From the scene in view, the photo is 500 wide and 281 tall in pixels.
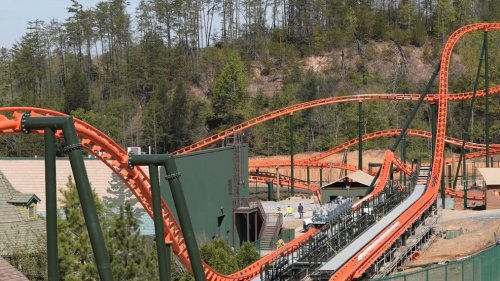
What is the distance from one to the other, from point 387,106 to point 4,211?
2175 inches

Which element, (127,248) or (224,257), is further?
(224,257)

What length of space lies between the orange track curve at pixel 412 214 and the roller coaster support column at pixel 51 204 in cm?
1146

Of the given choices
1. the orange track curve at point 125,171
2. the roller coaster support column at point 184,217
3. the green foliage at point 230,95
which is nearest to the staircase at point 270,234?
the orange track curve at point 125,171

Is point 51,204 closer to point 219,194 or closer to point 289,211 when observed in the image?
point 219,194

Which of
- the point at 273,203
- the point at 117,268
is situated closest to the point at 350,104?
the point at 273,203

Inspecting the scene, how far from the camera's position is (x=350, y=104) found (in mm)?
76938

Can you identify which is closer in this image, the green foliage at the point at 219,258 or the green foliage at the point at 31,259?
the green foliage at the point at 31,259

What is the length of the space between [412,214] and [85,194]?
76.1ft

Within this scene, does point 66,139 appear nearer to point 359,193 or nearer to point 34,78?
point 359,193

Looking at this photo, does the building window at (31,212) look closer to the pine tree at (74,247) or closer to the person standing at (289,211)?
the pine tree at (74,247)

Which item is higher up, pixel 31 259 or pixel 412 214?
pixel 31 259

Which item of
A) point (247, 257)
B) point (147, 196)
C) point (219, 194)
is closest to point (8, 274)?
point (147, 196)

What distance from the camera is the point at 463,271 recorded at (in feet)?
64.9

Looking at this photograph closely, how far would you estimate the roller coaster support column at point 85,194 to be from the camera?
35.8 ft
